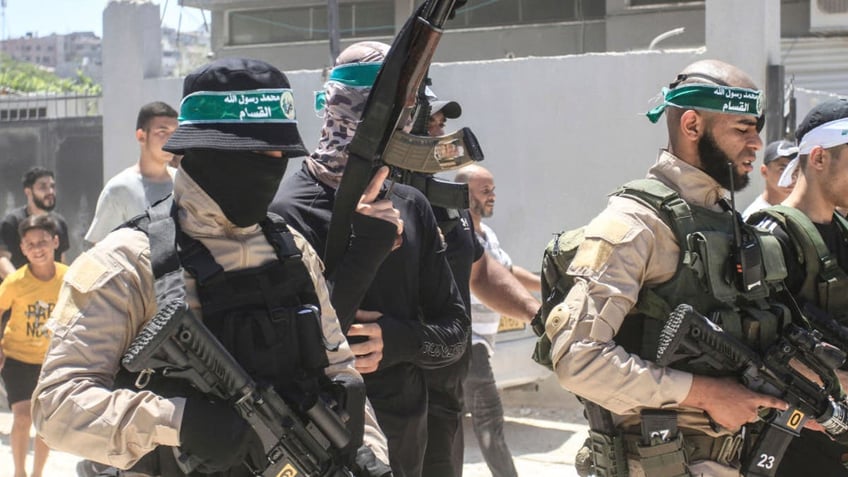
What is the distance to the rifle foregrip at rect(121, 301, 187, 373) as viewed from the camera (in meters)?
2.22

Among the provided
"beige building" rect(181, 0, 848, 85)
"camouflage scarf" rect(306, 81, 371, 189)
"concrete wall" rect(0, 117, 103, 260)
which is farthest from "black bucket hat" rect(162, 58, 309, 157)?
"beige building" rect(181, 0, 848, 85)

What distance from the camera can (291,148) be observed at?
2564 mm

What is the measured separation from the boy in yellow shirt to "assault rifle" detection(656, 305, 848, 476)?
188 inches

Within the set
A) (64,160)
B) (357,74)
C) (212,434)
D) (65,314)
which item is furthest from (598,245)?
(64,160)

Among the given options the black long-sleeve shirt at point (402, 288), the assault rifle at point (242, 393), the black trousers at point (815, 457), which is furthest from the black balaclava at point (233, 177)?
the black trousers at point (815, 457)

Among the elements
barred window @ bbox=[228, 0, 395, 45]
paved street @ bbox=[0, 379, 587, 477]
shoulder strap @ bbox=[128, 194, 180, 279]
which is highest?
barred window @ bbox=[228, 0, 395, 45]

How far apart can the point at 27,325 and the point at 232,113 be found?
16.7ft

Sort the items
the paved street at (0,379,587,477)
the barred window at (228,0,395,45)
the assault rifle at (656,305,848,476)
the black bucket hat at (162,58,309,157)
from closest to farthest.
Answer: the black bucket hat at (162,58,309,157) → the assault rifle at (656,305,848,476) → the paved street at (0,379,587,477) → the barred window at (228,0,395,45)

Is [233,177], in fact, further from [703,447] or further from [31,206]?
[31,206]

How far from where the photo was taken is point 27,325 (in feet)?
23.3

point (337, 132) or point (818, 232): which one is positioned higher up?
point (337, 132)

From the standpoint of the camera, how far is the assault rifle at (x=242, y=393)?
2.24 m

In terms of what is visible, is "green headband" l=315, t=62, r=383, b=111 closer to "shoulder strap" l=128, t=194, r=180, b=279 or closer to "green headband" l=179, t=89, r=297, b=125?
"green headband" l=179, t=89, r=297, b=125

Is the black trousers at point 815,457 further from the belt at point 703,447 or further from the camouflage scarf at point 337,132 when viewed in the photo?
the camouflage scarf at point 337,132
